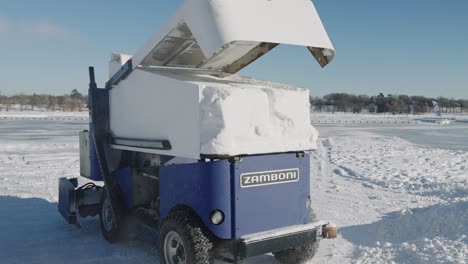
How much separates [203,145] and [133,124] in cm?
145

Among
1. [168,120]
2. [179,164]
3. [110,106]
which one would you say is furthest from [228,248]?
[110,106]

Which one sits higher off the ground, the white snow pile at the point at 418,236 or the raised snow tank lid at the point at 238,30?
the raised snow tank lid at the point at 238,30

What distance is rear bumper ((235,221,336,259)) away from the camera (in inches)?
140

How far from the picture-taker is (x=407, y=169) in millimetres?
10984

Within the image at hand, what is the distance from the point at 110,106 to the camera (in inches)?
206

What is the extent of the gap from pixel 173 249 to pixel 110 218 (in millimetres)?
1679

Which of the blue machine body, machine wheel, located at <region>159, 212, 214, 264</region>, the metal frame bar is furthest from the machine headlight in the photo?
the metal frame bar

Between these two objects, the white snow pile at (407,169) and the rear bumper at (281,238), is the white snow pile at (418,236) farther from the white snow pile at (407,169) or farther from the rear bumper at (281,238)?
the white snow pile at (407,169)

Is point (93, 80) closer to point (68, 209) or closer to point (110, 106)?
point (110, 106)

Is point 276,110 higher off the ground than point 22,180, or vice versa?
point 276,110

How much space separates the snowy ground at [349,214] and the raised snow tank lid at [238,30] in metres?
2.25

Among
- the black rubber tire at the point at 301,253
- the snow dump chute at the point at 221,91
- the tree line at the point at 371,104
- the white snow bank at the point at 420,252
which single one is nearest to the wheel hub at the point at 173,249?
the snow dump chute at the point at 221,91

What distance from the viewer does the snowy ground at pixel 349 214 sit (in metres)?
4.65

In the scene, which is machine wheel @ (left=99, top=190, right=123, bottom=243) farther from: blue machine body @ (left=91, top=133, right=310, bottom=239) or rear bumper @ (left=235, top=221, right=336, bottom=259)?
rear bumper @ (left=235, top=221, right=336, bottom=259)
